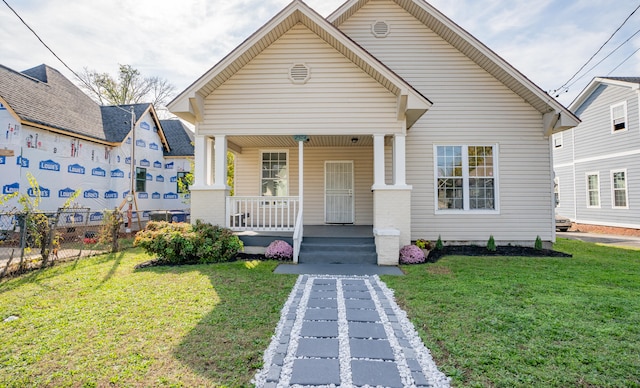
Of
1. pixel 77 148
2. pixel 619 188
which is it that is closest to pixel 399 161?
pixel 77 148

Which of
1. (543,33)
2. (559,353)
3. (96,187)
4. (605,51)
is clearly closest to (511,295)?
(559,353)

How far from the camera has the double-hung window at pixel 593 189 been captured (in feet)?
49.2

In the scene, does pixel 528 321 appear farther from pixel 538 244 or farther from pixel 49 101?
pixel 49 101

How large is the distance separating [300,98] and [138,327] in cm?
586

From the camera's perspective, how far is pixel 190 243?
6.76 metres

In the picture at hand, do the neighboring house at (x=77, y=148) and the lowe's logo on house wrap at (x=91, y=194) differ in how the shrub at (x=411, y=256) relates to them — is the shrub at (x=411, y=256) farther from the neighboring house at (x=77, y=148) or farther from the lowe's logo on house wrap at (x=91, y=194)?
the lowe's logo on house wrap at (x=91, y=194)

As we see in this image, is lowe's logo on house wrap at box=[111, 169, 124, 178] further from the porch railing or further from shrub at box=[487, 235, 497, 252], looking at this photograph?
shrub at box=[487, 235, 497, 252]

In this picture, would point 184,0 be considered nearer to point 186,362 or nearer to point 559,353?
point 186,362

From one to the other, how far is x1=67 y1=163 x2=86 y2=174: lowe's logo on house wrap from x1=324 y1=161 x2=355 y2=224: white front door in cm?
1029

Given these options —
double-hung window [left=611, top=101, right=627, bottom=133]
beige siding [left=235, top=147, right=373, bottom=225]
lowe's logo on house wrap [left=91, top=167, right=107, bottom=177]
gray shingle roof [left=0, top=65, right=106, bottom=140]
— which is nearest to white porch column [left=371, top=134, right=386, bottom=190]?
beige siding [left=235, top=147, right=373, bottom=225]

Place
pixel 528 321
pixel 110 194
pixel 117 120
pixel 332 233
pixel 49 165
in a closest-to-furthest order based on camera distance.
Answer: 1. pixel 528 321
2. pixel 332 233
3. pixel 49 165
4. pixel 110 194
5. pixel 117 120

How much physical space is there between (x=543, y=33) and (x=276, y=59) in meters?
9.51

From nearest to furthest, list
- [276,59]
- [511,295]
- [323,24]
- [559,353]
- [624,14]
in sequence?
[559,353] < [511,295] < [323,24] < [276,59] < [624,14]

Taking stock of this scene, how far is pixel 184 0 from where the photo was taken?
23.6 feet
